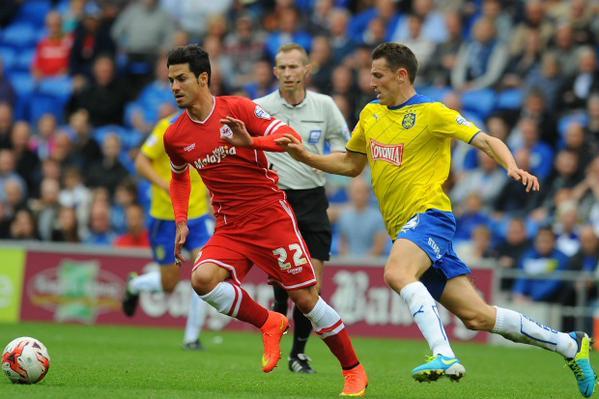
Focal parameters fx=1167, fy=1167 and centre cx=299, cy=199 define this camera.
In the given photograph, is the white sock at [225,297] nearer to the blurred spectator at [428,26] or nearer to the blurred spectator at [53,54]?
the blurred spectator at [428,26]

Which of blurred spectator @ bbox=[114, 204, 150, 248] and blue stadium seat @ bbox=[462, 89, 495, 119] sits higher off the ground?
blue stadium seat @ bbox=[462, 89, 495, 119]

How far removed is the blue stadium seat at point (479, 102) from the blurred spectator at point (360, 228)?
102 inches

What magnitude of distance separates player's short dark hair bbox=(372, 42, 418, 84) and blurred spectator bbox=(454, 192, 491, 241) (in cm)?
917

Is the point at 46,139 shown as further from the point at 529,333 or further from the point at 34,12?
the point at 529,333

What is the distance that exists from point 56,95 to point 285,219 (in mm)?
15502

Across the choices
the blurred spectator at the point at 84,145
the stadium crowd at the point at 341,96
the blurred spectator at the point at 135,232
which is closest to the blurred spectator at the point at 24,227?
the stadium crowd at the point at 341,96

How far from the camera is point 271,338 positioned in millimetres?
8609

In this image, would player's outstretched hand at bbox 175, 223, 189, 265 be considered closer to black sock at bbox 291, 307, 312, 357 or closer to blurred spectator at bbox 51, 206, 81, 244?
black sock at bbox 291, 307, 312, 357

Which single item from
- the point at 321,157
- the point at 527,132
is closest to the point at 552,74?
the point at 527,132

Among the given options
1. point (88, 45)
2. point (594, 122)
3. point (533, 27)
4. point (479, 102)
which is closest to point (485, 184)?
point (479, 102)

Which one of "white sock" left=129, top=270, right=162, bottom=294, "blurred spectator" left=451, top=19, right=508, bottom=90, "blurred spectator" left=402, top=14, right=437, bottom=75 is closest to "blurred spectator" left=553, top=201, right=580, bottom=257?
"blurred spectator" left=451, top=19, right=508, bottom=90

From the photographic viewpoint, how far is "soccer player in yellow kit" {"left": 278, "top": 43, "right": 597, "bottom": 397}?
8.23 meters

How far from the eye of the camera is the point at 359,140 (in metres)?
8.97

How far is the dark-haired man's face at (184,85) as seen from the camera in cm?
876
